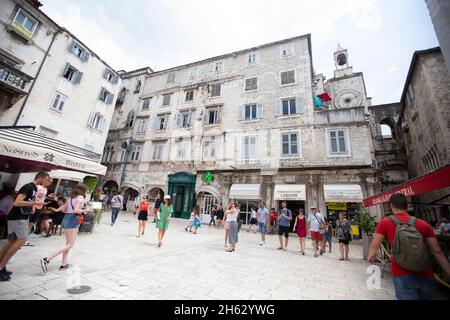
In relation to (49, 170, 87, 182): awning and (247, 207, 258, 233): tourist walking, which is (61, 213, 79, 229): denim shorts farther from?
(49, 170, 87, 182): awning

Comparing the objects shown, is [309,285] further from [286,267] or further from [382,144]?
[382,144]

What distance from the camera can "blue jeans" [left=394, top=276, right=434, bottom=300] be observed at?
2.21m

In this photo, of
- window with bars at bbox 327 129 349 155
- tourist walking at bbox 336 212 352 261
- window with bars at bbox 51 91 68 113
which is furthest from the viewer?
window with bars at bbox 51 91 68 113

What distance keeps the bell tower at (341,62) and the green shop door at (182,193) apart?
76.9 ft

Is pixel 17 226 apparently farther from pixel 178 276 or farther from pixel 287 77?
pixel 287 77

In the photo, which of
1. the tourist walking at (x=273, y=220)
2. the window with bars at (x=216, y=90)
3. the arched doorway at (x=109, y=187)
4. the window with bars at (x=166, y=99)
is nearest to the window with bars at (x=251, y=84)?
the window with bars at (x=216, y=90)

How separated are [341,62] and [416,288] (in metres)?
31.3

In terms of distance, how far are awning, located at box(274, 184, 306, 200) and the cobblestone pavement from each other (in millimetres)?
7261

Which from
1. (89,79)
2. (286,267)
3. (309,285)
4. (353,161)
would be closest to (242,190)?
(353,161)

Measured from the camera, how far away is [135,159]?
21250mm

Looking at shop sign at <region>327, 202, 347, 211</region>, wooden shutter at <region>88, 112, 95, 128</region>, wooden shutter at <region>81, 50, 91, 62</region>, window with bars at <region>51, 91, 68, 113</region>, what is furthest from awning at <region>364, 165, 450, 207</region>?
wooden shutter at <region>81, 50, 91, 62</region>

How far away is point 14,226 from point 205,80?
20.3m

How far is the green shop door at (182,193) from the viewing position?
58.1ft

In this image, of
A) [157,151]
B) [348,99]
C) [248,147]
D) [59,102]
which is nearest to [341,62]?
[348,99]
